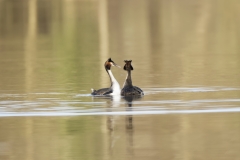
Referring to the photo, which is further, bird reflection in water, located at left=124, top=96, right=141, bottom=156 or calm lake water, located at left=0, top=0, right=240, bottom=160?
calm lake water, located at left=0, top=0, right=240, bottom=160

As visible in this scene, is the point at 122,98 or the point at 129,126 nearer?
the point at 129,126

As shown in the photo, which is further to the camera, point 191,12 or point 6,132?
point 191,12

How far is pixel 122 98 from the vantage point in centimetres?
2153

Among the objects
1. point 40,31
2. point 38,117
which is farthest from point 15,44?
point 38,117

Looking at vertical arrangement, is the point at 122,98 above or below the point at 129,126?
above

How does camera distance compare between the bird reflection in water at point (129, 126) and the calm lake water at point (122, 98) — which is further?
the calm lake water at point (122, 98)

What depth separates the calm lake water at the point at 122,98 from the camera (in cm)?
1522

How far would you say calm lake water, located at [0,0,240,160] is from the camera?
15.2 meters

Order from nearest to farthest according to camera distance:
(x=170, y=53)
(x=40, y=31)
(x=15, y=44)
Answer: (x=170, y=53) < (x=15, y=44) < (x=40, y=31)

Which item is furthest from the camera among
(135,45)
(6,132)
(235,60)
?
(135,45)

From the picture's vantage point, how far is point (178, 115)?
59.6ft

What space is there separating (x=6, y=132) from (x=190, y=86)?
695 centimetres

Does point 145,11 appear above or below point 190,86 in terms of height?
above

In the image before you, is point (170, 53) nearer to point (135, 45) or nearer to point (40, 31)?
point (135, 45)
